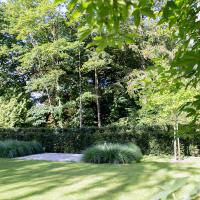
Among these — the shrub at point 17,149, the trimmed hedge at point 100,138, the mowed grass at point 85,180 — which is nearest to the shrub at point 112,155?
the mowed grass at point 85,180

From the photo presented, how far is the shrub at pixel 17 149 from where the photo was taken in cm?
1281

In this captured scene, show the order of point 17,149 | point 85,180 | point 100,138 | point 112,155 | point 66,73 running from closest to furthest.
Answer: point 85,180
point 112,155
point 17,149
point 100,138
point 66,73

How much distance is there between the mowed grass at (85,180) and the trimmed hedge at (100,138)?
358 centimetres

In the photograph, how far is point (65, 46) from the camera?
18141 mm

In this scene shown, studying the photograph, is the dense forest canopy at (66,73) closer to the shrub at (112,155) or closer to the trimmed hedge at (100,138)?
the trimmed hedge at (100,138)

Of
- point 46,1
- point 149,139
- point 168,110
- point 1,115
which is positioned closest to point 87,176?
point 168,110

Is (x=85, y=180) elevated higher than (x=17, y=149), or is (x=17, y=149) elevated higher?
(x=17, y=149)

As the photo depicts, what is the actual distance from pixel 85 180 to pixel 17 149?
6663mm

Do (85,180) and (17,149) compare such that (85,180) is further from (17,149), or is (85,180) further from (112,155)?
(17,149)

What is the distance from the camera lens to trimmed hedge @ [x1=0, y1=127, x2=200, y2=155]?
12719 millimetres

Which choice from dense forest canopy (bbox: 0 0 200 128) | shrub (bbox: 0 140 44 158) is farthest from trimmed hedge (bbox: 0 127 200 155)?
dense forest canopy (bbox: 0 0 200 128)

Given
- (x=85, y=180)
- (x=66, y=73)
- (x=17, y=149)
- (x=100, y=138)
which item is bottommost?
(x=85, y=180)

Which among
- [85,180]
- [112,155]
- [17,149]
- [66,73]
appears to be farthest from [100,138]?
[66,73]

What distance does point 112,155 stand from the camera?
1024 centimetres
